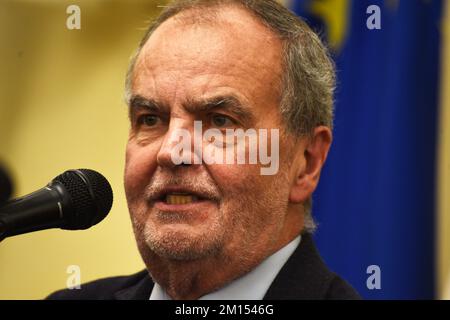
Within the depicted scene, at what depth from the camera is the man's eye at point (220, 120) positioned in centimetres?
138

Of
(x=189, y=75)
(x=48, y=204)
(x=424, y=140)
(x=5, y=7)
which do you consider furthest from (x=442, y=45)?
(x=48, y=204)

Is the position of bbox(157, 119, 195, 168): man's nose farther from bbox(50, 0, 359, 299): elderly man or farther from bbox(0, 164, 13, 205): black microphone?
bbox(0, 164, 13, 205): black microphone

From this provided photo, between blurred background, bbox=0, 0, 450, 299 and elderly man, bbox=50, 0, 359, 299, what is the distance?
198 mm

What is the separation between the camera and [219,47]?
136 centimetres

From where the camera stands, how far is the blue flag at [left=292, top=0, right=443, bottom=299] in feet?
7.48

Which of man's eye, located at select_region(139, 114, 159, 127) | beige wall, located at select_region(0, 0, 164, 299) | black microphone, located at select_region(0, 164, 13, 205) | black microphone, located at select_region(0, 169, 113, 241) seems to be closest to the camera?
black microphone, located at select_region(0, 164, 13, 205)

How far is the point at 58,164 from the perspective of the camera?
1.77 metres

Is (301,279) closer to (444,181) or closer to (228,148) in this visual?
(228,148)

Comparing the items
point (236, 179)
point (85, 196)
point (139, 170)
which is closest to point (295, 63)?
point (236, 179)

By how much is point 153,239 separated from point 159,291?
0.60 feet

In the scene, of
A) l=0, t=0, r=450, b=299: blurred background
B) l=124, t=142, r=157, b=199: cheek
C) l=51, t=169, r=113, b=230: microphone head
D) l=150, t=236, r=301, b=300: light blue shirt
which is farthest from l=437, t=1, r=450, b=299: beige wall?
l=51, t=169, r=113, b=230: microphone head

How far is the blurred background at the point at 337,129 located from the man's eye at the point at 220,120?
0.28m

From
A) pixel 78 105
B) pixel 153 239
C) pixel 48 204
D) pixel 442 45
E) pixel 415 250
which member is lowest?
pixel 415 250

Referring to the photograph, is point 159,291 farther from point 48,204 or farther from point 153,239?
point 48,204
